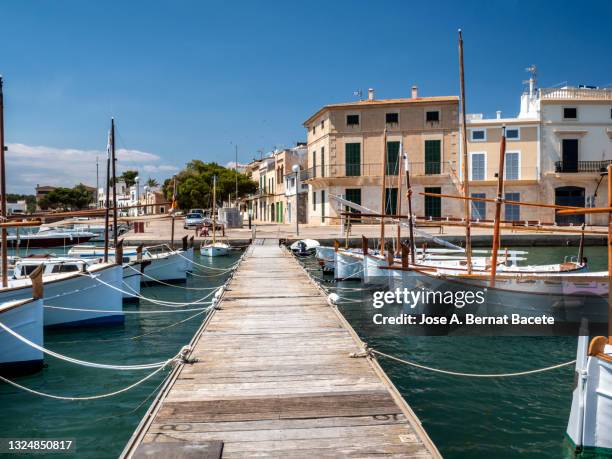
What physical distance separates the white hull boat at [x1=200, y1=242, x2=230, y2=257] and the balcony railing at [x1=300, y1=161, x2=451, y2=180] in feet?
47.7

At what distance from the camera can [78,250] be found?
25.1m

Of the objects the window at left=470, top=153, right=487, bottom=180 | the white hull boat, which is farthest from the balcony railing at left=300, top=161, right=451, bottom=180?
the white hull boat

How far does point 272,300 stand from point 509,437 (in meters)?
6.64

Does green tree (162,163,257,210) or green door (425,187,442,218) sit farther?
green tree (162,163,257,210)

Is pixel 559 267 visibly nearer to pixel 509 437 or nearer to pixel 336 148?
pixel 509 437

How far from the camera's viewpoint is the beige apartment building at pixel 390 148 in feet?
140

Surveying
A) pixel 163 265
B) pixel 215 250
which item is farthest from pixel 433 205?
pixel 163 265

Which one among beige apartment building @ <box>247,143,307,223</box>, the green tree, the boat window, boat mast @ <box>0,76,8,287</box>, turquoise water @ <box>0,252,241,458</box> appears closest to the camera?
turquoise water @ <box>0,252,241,458</box>

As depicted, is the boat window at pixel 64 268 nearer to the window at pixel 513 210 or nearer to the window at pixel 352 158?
the window at pixel 352 158

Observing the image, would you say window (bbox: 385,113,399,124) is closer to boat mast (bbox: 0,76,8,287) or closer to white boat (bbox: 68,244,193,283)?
white boat (bbox: 68,244,193,283)

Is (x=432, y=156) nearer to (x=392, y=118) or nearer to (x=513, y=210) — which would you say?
(x=392, y=118)

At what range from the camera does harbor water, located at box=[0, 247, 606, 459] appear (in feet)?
24.8

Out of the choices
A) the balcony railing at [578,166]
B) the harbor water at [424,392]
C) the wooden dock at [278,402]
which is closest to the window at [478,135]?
the balcony railing at [578,166]

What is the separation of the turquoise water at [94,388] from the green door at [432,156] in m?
31.3
